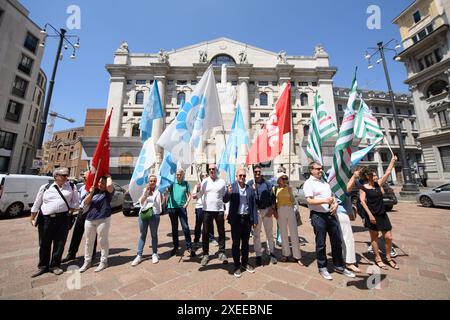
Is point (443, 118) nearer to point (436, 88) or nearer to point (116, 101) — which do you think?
point (436, 88)

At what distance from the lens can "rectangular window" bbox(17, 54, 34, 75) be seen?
2475 centimetres

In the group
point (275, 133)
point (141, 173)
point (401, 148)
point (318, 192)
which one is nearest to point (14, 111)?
point (141, 173)

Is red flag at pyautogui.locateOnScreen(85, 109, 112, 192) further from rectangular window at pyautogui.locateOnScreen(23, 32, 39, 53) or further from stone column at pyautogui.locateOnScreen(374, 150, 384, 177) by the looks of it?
stone column at pyautogui.locateOnScreen(374, 150, 384, 177)

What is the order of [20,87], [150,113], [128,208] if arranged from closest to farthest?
1. [150,113]
2. [128,208]
3. [20,87]

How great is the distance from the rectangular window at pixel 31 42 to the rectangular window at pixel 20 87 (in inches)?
190

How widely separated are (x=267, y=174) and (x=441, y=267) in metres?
24.1

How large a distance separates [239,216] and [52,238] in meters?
3.57

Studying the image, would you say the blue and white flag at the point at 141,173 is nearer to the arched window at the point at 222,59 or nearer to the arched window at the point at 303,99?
the arched window at the point at 303,99

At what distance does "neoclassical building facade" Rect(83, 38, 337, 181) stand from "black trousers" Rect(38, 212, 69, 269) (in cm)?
2802

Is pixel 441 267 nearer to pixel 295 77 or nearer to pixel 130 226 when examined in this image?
pixel 130 226

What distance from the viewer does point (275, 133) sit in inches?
170

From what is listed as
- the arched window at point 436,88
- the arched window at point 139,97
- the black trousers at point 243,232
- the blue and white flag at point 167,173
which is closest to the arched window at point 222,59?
the arched window at point 139,97

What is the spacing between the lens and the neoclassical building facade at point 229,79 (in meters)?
32.6

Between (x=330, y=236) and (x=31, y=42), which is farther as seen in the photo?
(x=31, y=42)
